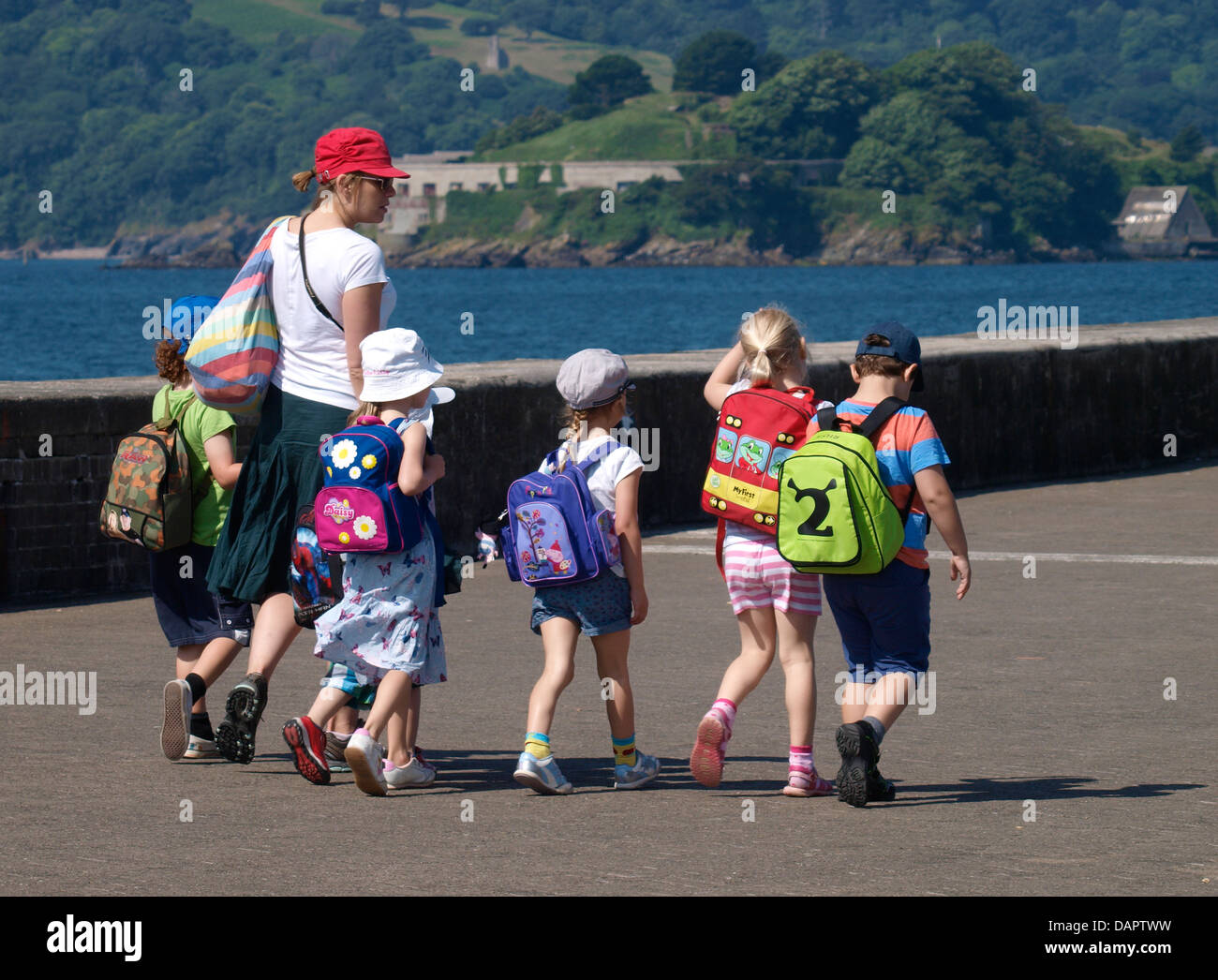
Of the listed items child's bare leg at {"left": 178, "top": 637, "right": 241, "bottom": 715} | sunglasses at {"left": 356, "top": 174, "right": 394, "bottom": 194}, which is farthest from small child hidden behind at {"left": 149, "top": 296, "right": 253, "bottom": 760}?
sunglasses at {"left": 356, "top": 174, "right": 394, "bottom": 194}

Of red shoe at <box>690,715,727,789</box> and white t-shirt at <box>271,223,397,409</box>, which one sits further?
white t-shirt at <box>271,223,397,409</box>

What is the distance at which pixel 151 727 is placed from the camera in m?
6.87

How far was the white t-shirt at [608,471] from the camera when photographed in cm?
602

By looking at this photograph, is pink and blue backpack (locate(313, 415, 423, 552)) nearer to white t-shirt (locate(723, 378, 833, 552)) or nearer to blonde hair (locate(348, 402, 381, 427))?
blonde hair (locate(348, 402, 381, 427))

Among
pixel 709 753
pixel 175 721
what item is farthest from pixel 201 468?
pixel 709 753

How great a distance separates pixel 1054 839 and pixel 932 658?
9.46ft

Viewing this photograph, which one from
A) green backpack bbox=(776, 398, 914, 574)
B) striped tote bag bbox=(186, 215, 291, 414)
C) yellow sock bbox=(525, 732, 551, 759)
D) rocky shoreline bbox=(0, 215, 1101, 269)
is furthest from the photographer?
rocky shoreline bbox=(0, 215, 1101, 269)

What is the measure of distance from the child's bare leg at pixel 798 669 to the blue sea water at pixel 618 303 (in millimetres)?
45242

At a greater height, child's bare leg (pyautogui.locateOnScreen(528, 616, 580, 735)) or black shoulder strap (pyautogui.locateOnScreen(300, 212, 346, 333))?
black shoulder strap (pyautogui.locateOnScreen(300, 212, 346, 333))

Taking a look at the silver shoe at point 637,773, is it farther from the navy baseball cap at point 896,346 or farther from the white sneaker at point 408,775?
the navy baseball cap at point 896,346

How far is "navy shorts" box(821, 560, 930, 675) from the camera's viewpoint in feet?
19.4

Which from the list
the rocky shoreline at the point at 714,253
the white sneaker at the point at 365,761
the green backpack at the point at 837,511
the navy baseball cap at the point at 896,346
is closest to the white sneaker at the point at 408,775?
the white sneaker at the point at 365,761

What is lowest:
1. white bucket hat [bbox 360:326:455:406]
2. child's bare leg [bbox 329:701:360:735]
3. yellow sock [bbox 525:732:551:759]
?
yellow sock [bbox 525:732:551:759]

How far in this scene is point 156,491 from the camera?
21.6 feet
